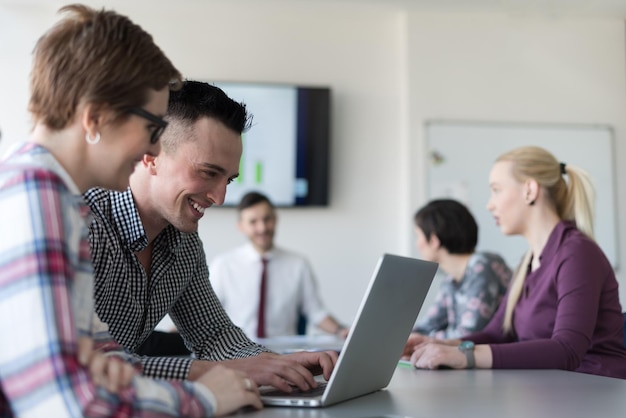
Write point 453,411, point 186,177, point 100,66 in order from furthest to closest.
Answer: point 186,177, point 453,411, point 100,66

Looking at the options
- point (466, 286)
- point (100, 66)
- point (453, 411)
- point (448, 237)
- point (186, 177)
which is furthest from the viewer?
point (448, 237)

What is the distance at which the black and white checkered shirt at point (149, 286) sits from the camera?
5.24 ft

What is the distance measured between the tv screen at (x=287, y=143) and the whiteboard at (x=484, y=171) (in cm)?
72

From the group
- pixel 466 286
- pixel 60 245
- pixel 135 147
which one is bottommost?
pixel 466 286

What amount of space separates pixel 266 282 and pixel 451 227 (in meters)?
1.31

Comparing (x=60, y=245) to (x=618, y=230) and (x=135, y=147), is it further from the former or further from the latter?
(x=618, y=230)

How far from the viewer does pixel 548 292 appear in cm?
221

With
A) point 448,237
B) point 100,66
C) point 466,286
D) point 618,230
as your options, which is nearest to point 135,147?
point 100,66

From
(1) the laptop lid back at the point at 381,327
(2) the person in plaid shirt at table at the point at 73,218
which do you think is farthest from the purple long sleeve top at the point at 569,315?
(2) the person in plaid shirt at table at the point at 73,218

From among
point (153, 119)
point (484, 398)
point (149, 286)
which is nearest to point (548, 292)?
point (484, 398)

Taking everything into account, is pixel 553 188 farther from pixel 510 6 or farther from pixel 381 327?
pixel 510 6

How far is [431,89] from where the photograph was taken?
5.03 meters

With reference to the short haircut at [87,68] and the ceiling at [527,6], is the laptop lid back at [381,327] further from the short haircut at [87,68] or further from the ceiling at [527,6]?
the ceiling at [527,6]

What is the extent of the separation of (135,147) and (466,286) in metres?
2.34
